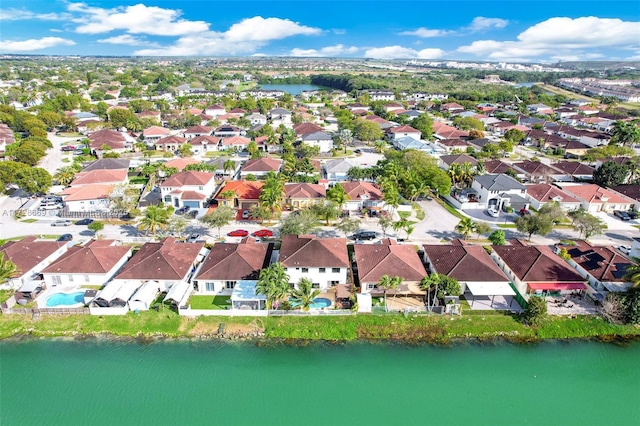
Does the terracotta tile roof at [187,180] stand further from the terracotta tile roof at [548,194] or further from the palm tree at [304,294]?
the terracotta tile roof at [548,194]

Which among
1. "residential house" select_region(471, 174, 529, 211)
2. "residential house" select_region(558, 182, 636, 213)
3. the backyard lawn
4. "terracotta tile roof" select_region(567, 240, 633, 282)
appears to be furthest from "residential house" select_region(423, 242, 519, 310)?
"residential house" select_region(558, 182, 636, 213)

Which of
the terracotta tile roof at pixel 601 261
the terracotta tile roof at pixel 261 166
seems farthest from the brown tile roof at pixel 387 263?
the terracotta tile roof at pixel 261 166

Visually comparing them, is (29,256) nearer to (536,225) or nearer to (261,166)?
(261,166)

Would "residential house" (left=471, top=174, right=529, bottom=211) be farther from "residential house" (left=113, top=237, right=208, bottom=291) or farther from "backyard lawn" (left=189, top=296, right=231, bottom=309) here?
"residential house" (left=113, top=237, right=208, bottom=291)

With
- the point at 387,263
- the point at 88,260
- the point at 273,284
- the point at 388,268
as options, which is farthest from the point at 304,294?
the point at 88,260

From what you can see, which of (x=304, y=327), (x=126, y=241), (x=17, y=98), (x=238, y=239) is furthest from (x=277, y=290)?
(x=17, y=98)
